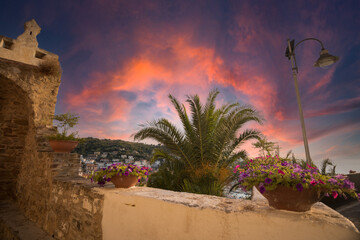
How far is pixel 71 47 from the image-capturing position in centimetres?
691

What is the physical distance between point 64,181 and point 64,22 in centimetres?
637

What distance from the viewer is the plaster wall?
1.26 metres

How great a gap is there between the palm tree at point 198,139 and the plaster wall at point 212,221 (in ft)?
12.8

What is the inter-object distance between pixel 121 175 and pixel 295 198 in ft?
7.07

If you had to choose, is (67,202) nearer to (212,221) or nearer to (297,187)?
(212,221)

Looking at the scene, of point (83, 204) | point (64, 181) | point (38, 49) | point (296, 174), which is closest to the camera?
point (296, 174)

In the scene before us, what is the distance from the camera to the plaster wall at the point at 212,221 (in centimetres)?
126

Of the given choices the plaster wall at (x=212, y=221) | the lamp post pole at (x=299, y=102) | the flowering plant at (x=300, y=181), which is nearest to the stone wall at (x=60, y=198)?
the plaster wall at (x=212, y=221)

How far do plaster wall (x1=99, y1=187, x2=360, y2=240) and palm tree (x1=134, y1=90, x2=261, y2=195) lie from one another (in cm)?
389

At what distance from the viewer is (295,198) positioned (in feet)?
4.59

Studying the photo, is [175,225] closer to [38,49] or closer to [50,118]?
[50,118]

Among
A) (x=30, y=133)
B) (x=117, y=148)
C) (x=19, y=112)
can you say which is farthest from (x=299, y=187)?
(x=117, y=148)

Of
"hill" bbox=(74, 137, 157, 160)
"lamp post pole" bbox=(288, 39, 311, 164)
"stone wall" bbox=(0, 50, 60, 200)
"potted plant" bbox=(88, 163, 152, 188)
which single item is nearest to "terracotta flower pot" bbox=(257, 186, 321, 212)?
"potted plant" bbox=(88, 163, 152, 188)

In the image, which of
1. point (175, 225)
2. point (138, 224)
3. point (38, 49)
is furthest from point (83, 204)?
point (38, 49)
